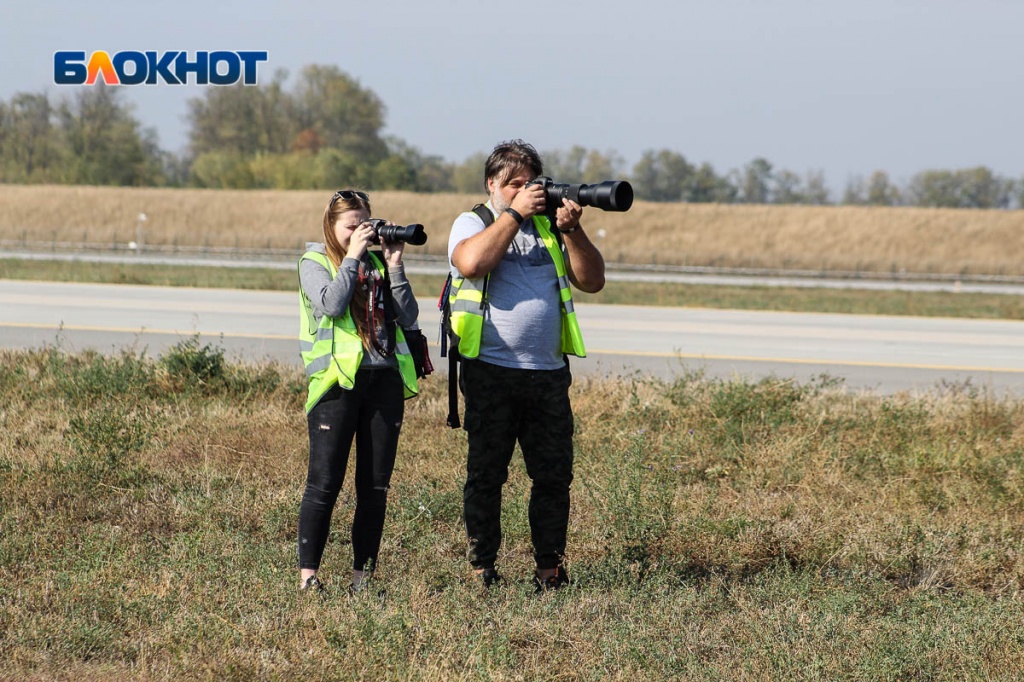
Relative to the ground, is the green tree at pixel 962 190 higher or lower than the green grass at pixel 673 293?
higher

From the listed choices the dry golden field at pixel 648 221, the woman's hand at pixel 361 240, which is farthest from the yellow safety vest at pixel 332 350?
the dry golden field at pixel 648 221

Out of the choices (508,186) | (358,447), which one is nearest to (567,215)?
(508,186)

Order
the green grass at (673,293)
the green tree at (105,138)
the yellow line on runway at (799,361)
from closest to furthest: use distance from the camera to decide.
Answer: the yellow line on runway at (799,361), the green grass at (673,293), the green tree at (105,138)

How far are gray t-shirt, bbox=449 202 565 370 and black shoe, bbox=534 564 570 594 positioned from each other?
37.4 inches

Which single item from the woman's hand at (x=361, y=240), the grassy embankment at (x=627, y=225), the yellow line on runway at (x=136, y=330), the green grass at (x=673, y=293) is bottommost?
the yellow line on runway at (x=136, y=330)

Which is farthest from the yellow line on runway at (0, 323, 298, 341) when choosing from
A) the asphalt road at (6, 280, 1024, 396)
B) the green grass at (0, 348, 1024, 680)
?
the green grass at (0, 348, 1024, 680)

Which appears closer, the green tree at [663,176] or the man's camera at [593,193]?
the man's camera at [593,193]

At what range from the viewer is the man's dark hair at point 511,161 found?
4645mm

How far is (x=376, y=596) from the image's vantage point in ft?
14.5

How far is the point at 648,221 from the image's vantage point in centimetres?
6088

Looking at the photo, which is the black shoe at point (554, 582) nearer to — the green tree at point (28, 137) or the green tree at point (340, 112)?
the green tree at point (28, 137)

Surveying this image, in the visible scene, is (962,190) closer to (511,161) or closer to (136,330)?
(136,330)

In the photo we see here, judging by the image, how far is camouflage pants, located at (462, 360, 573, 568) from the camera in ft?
15.3

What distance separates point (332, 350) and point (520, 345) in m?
0.80
